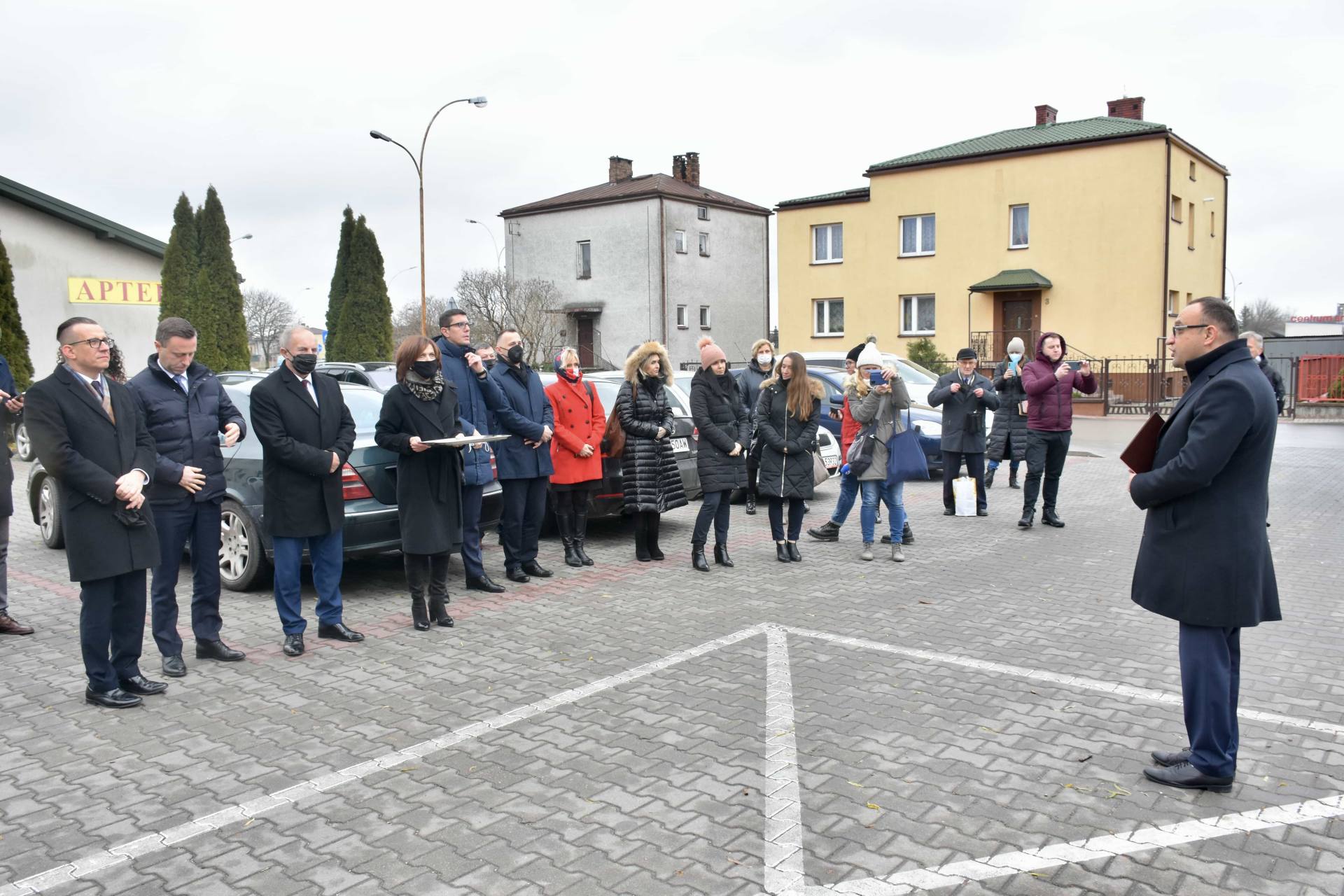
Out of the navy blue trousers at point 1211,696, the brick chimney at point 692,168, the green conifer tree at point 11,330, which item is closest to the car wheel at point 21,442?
the green conifer tree at point 11,330

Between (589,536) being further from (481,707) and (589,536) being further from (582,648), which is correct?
(481,707)

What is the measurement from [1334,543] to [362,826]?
969cm

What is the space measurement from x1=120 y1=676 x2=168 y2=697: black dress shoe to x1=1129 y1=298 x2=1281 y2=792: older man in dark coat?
490 centimetres

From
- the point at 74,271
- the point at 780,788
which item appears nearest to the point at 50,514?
the point at 780,788

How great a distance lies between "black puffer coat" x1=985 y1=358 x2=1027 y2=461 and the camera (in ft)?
39.7

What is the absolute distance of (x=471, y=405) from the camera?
805 centimetres

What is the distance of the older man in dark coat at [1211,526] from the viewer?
4.04 meters

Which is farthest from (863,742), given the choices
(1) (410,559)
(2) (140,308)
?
(2) (140,308)

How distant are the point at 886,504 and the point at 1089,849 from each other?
230 inches

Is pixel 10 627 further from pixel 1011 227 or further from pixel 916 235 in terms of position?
→ pixel 916 235

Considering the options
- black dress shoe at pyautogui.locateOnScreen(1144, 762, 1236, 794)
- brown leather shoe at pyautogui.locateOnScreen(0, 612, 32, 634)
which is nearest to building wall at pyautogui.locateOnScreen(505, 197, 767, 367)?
brown leather shoe at pyautogui.locateOnScreen(0, 612, 32, 634)

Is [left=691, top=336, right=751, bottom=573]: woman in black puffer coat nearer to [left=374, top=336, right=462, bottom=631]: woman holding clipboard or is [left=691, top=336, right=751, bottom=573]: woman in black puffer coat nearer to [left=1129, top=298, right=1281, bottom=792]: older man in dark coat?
[left=374, top=336, right=462, bottom=631]: woman holding clipboard

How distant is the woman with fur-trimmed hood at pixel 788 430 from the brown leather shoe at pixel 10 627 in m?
5.61

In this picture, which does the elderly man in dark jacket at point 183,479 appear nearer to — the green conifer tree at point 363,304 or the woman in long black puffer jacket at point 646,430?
the woman in long black puffer jacket at point 646,430
